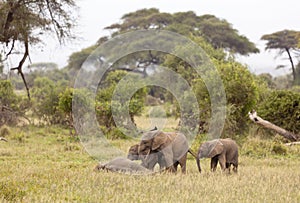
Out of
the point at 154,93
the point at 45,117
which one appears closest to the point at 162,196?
the point at 45,117

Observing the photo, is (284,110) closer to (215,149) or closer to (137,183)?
(215,149)

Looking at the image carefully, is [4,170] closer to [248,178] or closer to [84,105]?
[248,178]

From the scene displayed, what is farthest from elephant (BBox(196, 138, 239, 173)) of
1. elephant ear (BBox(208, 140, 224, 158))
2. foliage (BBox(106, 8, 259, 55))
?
foliage (BBox(106, 8, 259, 55))

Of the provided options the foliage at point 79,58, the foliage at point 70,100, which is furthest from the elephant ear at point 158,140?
the foliage at point 79,58

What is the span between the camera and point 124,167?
36.5ft

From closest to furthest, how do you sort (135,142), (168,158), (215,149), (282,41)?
(168,158) < (215,149) < (135,142) < (282,41)

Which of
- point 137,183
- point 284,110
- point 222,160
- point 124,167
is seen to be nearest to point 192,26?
point 284,110

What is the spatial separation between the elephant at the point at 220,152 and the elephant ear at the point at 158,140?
1004 mm

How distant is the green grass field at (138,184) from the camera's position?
27.1 feet

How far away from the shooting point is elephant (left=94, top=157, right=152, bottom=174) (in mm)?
10909

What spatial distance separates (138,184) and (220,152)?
3071 mm

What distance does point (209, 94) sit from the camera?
19.4 m

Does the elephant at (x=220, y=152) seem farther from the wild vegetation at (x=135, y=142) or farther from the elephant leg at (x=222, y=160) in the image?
the wild vegetation at (x=135, y=142)

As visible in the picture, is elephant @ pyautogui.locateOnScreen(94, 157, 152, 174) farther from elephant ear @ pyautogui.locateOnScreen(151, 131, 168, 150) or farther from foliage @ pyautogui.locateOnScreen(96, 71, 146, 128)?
foliage @ pyautogui.locateOnScreen(96, 71, 146, 128)
